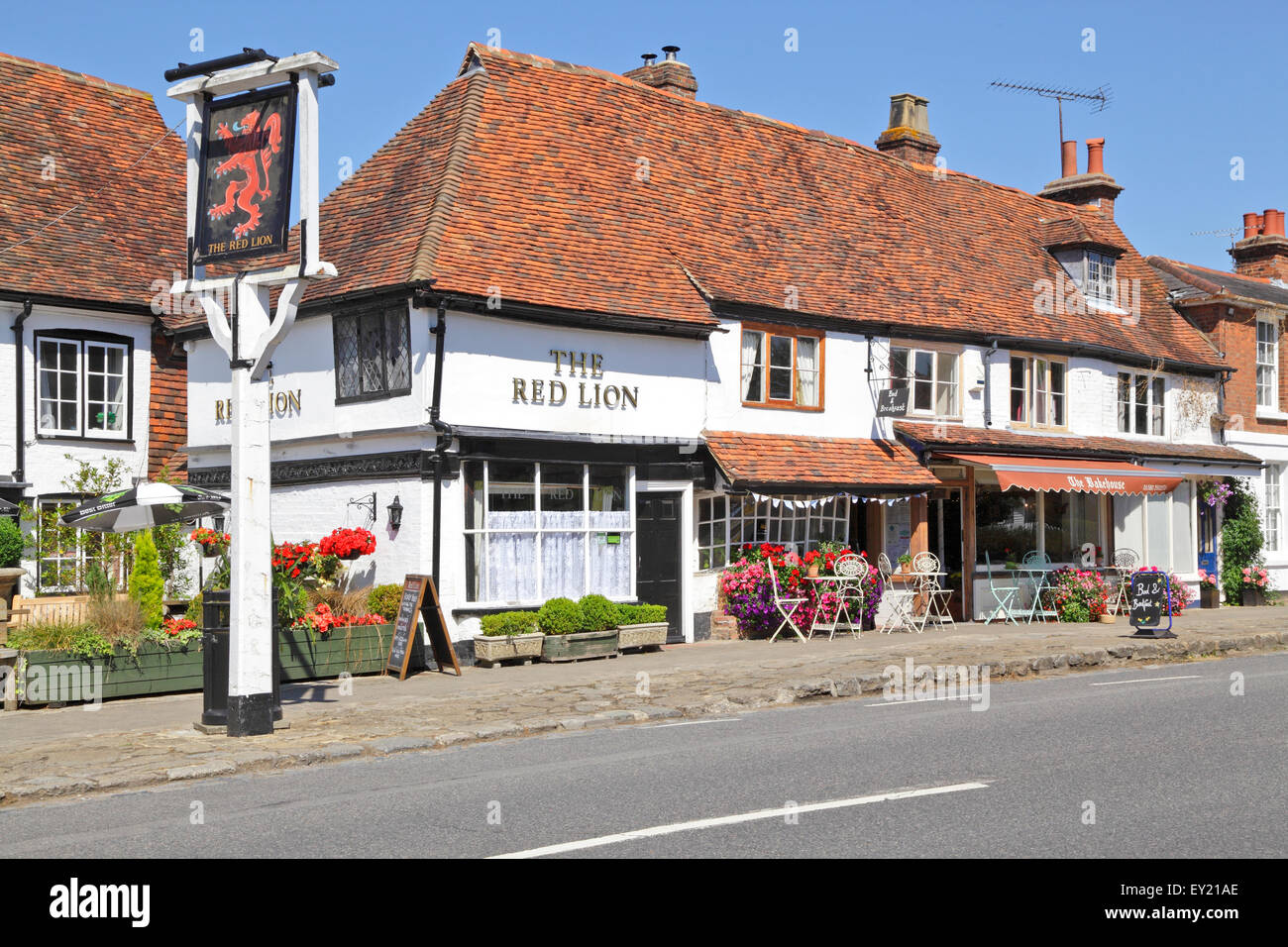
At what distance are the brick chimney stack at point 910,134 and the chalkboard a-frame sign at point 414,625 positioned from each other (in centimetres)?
1748

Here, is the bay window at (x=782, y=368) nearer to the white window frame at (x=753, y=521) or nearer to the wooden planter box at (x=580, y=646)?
the white window frame at (x=753, y=521)

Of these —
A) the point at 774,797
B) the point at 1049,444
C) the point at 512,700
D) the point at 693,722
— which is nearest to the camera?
the point at 774,797

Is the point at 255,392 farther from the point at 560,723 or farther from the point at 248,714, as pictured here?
the point at 560,723

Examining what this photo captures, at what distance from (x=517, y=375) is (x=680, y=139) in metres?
7.82

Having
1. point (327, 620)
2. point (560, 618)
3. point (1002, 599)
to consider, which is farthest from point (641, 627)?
point (1002, 599)

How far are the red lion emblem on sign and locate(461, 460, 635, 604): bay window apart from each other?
664 cm

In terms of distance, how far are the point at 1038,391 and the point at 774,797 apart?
62.5 feet

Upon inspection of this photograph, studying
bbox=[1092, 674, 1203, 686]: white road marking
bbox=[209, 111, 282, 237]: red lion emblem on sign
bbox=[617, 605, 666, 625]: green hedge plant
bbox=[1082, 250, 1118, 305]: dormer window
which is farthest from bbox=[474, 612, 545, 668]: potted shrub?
bbox=[1082, 250, 1118, 305]: dormer window

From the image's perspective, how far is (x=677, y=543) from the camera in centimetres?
2008

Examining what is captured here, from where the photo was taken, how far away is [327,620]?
15719 millimetres

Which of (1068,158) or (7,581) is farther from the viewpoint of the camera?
(1068,158)

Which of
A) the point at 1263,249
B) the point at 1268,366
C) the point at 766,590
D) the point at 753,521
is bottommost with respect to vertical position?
the point at 766,590

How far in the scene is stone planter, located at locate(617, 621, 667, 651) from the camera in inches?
719
